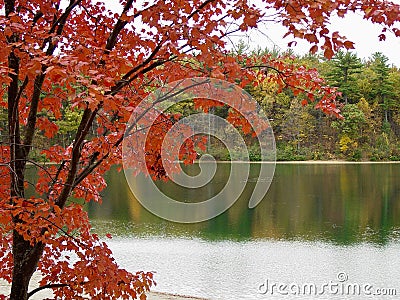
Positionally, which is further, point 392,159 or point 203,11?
point 392,159

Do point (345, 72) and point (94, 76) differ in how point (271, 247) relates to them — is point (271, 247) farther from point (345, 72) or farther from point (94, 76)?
point (345, 72)

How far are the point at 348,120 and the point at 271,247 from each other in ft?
78.4

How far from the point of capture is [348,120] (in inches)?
1214

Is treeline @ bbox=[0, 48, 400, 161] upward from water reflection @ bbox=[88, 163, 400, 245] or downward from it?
upward

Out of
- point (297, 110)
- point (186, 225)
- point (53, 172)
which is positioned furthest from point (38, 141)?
point (53, 172)

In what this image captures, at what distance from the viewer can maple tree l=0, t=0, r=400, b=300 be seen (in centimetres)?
184

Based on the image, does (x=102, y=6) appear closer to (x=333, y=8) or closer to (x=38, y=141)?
(x=333, y=8)

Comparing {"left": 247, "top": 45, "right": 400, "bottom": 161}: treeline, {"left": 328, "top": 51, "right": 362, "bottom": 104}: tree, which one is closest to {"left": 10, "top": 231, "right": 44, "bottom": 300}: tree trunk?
{"left": 247, "top": 45, "right": 400, "bottom": 161}: treeline

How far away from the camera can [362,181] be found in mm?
19047

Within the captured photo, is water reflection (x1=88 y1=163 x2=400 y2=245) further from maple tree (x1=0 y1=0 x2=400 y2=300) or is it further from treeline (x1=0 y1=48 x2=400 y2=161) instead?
treeline (x1=0 y1=48 x2=400 y2=161)

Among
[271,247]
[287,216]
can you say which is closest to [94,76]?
[271,247]

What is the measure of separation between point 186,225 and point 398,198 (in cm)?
691

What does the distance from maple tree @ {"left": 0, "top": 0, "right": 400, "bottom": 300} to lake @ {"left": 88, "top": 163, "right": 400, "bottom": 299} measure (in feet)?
11.9

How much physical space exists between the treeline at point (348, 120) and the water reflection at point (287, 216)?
14.4 m
